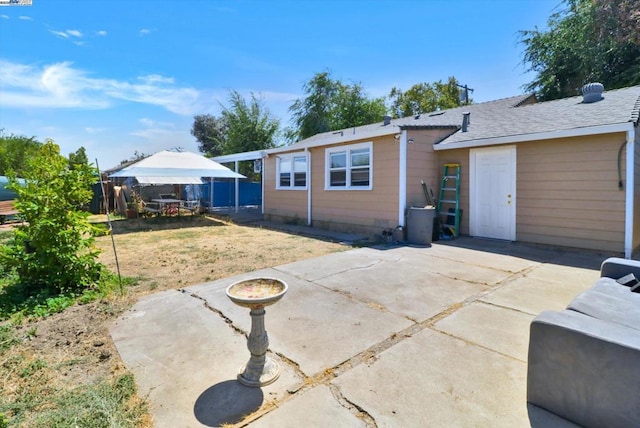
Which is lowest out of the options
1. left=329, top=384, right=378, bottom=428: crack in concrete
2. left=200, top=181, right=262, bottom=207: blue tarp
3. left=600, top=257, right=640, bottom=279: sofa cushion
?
Answer: left=329, top=384, right=378, bottom=428: crack in concrete

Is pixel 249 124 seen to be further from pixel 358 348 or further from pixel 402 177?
pixel 358 348

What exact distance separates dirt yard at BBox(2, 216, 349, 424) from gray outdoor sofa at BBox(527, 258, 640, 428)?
3121 mm

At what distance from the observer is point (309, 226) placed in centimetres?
1102

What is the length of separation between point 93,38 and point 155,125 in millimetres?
16899

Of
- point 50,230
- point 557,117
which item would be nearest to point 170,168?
point 50,230

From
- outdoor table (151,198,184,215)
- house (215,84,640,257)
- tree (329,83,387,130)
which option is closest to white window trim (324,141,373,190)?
house (215,84,640,257)

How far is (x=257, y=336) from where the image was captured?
7.82 feet

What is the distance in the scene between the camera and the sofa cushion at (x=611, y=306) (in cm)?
209

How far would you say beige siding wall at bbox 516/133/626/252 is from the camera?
6.19 m

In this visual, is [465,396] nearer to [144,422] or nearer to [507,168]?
[144,422]

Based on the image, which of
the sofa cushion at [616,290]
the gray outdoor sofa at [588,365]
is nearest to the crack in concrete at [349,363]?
the gray outdoor sofa at [588,365]

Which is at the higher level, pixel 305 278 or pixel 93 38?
pixel 93 38

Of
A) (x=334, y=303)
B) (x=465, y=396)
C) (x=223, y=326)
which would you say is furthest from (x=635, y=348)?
(x=223, y=326)

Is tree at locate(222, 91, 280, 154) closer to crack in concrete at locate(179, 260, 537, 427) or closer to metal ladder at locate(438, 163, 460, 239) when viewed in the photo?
metal ladder at locate(438, 163, 460, 239)
